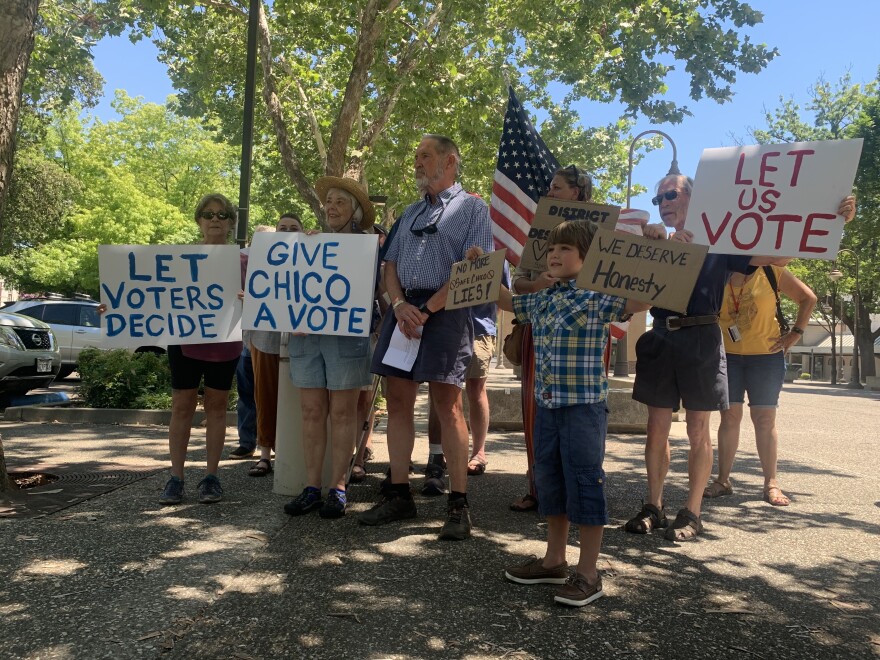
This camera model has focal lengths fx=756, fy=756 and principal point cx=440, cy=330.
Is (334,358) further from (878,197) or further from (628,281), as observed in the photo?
(878,197)

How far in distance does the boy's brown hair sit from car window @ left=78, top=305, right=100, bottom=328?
54.8 ft

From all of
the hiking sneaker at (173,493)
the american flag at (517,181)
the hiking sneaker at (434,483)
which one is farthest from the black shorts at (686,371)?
the hiking sneaker at (173,493)

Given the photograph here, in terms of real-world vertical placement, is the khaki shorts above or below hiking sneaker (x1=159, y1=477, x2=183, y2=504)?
above

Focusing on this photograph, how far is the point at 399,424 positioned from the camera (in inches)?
174

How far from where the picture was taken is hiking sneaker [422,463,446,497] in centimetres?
521

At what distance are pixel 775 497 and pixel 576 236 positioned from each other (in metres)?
2.90

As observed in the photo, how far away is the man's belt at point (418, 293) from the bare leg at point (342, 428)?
0.70 meters

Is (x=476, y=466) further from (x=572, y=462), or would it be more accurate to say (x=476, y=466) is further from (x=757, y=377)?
(x=572, y=462)

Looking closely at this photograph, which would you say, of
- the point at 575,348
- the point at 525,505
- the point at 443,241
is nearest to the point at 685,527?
the point at 525,505

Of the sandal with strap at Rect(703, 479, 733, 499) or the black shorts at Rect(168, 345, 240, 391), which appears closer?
the black shorts at Rect(168, 345, 240, 391)

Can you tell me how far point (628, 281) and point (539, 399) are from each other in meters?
0.67

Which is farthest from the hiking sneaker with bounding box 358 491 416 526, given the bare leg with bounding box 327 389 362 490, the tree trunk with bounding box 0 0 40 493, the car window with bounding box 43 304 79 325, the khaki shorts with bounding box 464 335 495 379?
the car window with bounding box 43 304 79 325

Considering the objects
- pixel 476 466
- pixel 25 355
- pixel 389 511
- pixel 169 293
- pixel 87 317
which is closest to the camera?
pixel 389 511

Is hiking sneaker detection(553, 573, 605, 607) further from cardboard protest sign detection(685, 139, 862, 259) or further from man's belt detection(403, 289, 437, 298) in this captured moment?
cardboard protest sign detection(685, 139, 862, 259)
